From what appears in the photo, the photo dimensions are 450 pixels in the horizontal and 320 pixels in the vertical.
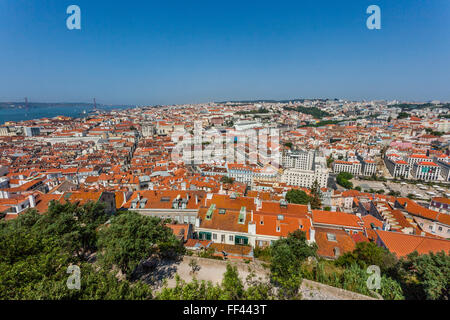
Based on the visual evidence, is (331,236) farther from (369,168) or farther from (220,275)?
(369,168)

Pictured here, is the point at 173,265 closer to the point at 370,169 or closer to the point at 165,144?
the point at 165,144

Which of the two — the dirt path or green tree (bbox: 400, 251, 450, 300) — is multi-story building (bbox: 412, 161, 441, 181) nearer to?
green tree (bbox: 400, 251, 450, 300)

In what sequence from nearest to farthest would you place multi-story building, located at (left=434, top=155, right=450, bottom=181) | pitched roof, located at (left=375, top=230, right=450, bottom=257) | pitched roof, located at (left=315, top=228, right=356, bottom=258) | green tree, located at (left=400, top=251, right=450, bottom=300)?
green tree, located at (left=400, top=251, right=450, bottom=300), pitched roof, located at (left=375, top=230, right=450, bottom=257), pitched roof, located at (left=315, top=228, right=356, bottom=258), multi-story building, located at (left=434, top=155, right=450, bottom=181)

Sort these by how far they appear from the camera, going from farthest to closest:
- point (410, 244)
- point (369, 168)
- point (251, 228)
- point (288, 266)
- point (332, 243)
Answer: point (369, 168), point (332, 243), point (251, 228), point (410, 244), point (288, 266)

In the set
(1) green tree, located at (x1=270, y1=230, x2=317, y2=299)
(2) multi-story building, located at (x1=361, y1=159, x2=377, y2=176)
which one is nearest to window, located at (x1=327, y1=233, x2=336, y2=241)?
(1) green tree, located at (x1=270, y1=230, x2=317, y2=299)

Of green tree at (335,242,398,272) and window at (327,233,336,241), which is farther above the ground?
green tree at (335,242,398,272)

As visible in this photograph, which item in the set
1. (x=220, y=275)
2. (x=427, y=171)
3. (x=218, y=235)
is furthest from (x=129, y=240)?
(x=427, y=171)
